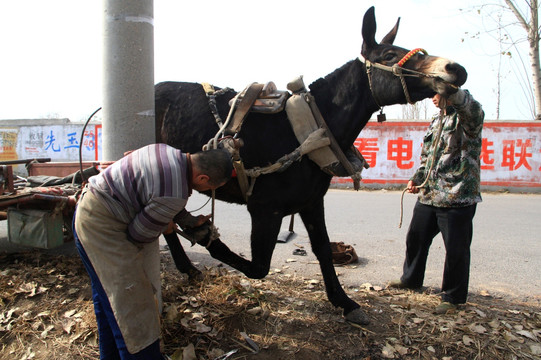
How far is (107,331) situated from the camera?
2.33 m

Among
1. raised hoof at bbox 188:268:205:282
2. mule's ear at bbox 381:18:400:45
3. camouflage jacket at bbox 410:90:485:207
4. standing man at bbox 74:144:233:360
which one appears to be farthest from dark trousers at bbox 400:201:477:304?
standing man at bbox 74:144:233:360

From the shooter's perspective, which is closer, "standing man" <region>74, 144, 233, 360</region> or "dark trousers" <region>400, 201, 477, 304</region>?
"standing man" <region>74, 144, 233, 360</region>

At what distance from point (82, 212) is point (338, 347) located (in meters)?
1.91

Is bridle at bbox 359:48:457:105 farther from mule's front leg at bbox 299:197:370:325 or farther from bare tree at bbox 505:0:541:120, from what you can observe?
bare tree at bbox 505:0:541:120

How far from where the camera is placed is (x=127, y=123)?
2.77 metres

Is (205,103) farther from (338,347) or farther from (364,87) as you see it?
(338,347)

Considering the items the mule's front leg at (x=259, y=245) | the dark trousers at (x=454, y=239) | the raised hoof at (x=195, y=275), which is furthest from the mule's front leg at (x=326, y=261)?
the raised hoof at (x=195, y=275)

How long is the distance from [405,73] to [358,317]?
1.83 metres

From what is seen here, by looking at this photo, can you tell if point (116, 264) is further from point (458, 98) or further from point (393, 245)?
point (393, 245)

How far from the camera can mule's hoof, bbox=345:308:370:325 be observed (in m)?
3.12

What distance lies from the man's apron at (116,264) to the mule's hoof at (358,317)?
1.63 meters

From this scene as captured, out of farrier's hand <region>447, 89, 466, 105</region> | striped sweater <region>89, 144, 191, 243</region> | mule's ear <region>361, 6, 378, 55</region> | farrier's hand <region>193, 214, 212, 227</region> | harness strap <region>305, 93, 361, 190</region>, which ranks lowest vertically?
farrier's hand <region>193, 214, 212, 227</region>

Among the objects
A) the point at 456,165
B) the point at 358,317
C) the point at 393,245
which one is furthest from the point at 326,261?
the point at 393,245

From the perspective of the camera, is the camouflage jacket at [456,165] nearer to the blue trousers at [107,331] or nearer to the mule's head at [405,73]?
the mule's head at [405,73]
